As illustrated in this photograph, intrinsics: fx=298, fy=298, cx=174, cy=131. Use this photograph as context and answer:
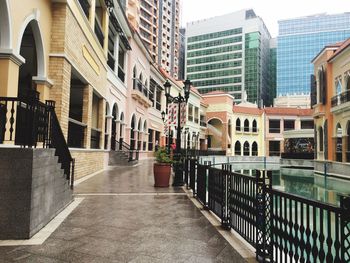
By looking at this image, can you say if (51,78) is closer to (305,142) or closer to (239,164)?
(239,164)

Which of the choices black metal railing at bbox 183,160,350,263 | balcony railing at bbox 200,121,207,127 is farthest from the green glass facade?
black metal railing at bbox 183,160,350,263

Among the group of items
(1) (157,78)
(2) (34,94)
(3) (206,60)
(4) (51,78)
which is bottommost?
(2) (34,94)

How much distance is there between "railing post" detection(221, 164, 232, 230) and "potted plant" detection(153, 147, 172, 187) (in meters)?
4.57

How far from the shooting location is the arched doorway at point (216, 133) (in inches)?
1889

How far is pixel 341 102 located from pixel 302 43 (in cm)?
8086

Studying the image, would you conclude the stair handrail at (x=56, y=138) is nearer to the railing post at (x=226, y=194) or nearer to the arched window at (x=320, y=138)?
the railing post at (x=226, y=194)

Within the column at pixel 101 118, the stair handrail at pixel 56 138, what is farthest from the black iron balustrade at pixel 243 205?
the column at pixel 101 118

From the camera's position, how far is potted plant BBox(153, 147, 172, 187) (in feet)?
31.6

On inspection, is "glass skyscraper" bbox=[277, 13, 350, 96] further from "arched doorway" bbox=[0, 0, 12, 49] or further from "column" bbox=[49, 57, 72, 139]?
"arched doorway" bbox=[0, 0, 12, 49]

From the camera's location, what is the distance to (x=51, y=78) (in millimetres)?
9141

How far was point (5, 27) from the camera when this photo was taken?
21.1 feet

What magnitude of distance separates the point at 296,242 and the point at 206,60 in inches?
3539

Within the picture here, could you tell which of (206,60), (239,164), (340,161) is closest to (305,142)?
(239,164)

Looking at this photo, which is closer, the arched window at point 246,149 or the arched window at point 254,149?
the arched window at point 246,149
